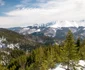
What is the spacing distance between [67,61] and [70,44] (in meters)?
4.41

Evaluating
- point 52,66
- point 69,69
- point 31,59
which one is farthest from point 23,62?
point 69,69

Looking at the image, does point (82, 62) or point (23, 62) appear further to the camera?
point (23, 62)

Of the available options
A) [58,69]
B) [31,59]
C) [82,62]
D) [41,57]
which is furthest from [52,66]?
[31,59]

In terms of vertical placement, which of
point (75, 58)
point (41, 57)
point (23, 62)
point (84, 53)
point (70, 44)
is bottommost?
point (23, 62)

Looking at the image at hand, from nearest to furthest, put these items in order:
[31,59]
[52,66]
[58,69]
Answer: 1. [58,69]
2. [52,66]
3. [31,59]

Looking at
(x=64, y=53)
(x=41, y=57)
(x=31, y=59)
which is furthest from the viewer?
(x=31, y=59)

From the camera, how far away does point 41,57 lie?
10931 cm

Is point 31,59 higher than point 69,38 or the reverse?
the reverse

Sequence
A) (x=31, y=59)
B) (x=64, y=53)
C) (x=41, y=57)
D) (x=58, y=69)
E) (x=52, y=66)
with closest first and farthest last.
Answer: (x=64, y=53) < (x=58, y=69) < (x=52, y=66) < (x=41, y=57) < (x=31, y=59)

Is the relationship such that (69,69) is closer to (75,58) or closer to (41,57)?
(75,58)

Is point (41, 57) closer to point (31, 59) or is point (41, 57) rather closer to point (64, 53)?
point (31, 59)

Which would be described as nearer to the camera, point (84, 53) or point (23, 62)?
point (84, 53)

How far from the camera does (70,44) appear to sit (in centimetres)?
5103

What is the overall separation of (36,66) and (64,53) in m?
67.7
